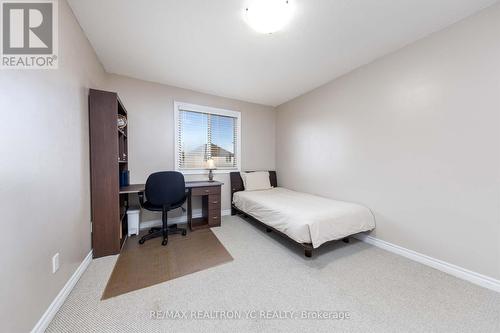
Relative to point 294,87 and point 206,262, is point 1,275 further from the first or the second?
point 294,87

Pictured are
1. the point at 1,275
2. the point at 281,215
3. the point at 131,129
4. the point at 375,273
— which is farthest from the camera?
the point at 131,129

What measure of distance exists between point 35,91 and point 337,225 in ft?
9.67

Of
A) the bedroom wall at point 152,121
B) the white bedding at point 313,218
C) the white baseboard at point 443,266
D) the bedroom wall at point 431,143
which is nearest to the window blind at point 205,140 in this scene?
the bedroom wall at point 152,121

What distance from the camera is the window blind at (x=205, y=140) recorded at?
3415 mm

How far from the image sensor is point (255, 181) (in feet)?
12.5

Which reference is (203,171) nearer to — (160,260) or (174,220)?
(174,220)

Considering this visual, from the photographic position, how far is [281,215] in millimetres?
2307

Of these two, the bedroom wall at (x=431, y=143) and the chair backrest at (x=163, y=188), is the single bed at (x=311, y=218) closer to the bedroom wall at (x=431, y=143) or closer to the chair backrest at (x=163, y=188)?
the bedroom wall at (x=431, y=143)

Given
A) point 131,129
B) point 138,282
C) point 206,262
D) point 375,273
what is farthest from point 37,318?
point 375,273

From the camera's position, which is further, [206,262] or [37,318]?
[206,262]

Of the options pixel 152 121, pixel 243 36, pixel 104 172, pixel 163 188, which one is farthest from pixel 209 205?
pixel 243 36

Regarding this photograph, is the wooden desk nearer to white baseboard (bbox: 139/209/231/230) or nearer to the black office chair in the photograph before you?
white baseboard (bbox: 139/209/231/230)

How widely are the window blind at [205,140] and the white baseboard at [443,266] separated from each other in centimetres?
280

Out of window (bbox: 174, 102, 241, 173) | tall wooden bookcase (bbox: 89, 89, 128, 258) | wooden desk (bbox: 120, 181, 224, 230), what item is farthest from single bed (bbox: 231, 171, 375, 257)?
tall wooden bookcase (bbox: 89, 89, 128, 258)
